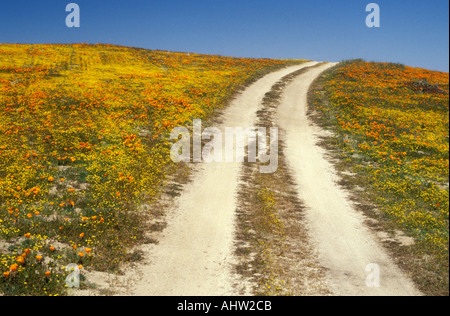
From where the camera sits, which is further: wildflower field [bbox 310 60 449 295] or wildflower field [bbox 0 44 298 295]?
wildflower field [bbox 0 44 298 295]

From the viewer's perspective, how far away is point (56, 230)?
11664mm

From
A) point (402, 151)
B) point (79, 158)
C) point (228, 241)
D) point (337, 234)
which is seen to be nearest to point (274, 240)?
point (228, 241)

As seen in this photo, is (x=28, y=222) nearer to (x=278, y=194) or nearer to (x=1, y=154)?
(x=1, y=154)

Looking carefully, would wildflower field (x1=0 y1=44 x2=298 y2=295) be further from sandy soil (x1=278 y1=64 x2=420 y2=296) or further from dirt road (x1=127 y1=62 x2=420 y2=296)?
sandy soil (x1=278 y1=64 x2=420 y2=296)

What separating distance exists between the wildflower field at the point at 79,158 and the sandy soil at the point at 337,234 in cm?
709

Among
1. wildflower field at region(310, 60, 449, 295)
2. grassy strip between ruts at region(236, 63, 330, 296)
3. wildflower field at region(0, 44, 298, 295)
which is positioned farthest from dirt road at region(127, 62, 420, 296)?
wildflower field at region(0, 44, 298, 295)

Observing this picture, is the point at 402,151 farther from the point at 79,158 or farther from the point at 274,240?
the point at 79,158

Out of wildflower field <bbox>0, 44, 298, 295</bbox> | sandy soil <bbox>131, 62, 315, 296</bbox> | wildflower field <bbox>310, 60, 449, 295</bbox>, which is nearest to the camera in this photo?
wildflower field <bbox>310, 60, 449, 295</bbox>

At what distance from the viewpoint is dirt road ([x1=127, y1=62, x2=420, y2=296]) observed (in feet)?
31.0

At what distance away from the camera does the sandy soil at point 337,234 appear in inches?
362

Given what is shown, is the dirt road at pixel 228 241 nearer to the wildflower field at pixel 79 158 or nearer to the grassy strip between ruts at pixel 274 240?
the grassy strip between ruts at pixel 274 240

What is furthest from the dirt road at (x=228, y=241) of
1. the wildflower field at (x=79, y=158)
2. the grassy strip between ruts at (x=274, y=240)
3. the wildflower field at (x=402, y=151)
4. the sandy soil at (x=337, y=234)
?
the wildflower field at (x=79, y=158)

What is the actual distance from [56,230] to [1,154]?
8359 mm

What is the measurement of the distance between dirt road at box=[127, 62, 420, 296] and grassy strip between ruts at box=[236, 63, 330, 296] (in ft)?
1.38
